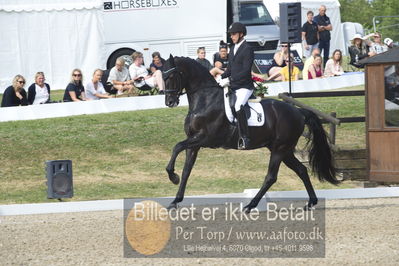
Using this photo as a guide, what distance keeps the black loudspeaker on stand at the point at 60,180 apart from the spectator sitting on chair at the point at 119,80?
6.78m

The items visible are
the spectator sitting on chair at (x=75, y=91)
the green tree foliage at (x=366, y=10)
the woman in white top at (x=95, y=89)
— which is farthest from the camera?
the green tree foliage at (x=366, y=10)

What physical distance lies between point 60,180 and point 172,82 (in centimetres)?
210

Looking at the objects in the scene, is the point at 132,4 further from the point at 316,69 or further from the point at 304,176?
the point at 304,176

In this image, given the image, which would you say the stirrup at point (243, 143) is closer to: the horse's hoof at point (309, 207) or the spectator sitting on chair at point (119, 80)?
the horse's hoof at point (309, 207)

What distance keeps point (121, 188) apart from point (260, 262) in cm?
634

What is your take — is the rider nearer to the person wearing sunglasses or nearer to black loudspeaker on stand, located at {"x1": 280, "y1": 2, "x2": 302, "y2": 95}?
the person wearing sunglasses

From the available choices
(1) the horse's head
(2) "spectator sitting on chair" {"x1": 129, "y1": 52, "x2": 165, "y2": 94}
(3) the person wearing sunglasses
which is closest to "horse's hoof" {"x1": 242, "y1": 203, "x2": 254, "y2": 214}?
(1) the horse's head

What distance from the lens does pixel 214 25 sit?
2434 centimetres

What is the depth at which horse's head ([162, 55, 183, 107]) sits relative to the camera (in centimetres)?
1088

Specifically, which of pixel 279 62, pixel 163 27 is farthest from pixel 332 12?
pixel 279 62

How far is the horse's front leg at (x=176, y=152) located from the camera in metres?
10.7

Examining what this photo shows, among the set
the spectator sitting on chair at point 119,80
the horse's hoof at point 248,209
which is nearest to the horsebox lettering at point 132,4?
the spectator sitting on chair at point 119,80

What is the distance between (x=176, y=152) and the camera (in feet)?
34.9

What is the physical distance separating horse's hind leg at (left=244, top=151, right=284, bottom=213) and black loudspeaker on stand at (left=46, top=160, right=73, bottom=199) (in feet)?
7.93
